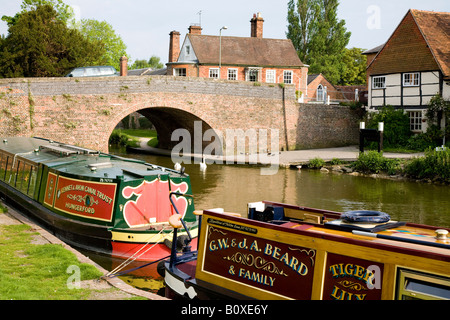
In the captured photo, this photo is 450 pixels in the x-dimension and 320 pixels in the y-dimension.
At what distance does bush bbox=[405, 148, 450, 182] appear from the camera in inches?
708

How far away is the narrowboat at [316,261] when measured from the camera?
4.40m

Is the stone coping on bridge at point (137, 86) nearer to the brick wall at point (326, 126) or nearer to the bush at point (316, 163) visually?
the brick wall at point (326, 126)

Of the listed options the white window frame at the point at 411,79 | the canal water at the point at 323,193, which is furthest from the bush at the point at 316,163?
the white window frame at the point at 411,79

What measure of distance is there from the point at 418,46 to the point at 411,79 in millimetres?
1539

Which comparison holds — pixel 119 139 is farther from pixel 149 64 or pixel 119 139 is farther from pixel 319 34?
pixel 149 64

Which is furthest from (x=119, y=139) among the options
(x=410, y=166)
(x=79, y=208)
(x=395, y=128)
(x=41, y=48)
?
(x=79, y=208)

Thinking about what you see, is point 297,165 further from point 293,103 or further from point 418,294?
point 418,294

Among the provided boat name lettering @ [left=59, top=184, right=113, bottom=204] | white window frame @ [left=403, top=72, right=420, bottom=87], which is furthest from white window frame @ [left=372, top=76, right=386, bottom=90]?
boat name lettering @ [left=59, top=184, right=113, bottom=204]

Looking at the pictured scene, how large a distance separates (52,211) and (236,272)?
234 inches

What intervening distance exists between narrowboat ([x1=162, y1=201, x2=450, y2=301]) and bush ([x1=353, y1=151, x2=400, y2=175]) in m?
14.2

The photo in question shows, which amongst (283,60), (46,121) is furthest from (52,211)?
(283,60)

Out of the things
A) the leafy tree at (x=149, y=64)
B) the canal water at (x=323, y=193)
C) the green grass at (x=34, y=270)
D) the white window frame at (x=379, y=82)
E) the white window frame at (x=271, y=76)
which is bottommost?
the canal water at (x=323, y=193)

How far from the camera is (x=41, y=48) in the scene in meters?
28.2

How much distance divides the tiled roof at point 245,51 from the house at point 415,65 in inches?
358
